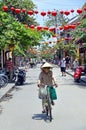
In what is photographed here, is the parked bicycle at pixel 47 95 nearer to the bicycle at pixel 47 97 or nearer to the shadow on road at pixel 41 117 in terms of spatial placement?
the bicycle at pixel 47 97

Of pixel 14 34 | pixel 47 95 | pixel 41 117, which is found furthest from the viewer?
pixel 14 34

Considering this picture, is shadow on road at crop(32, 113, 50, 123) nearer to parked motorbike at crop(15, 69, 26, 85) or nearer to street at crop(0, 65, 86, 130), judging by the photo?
street at crop(0, 65, 86, 130)

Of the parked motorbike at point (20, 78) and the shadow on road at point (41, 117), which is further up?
the parked motorbike at point (20, 78)

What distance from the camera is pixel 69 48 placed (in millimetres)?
72438

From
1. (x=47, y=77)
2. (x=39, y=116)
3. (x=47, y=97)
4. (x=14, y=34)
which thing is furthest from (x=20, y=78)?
(x=47, y=97)

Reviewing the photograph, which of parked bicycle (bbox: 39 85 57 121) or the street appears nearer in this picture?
the street

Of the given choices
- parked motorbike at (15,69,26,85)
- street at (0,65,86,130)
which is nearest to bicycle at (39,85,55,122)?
street at (0,65,86,130)

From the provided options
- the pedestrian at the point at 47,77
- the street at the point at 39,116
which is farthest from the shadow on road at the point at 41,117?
the pedestrian at the point at 47,77

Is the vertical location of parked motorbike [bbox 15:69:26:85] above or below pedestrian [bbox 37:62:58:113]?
below

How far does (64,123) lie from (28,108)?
4.09 m

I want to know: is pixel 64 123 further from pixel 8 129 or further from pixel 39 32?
pixel 39 32

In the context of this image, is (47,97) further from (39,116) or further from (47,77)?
(39,116)

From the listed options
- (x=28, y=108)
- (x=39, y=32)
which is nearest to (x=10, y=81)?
(x=39, y=32)

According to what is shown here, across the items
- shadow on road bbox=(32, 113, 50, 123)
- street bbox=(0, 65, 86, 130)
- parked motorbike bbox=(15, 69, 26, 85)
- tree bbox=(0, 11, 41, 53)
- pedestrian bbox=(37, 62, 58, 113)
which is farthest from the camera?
parked motorbike bbox=(15, 69, 26, 85)
